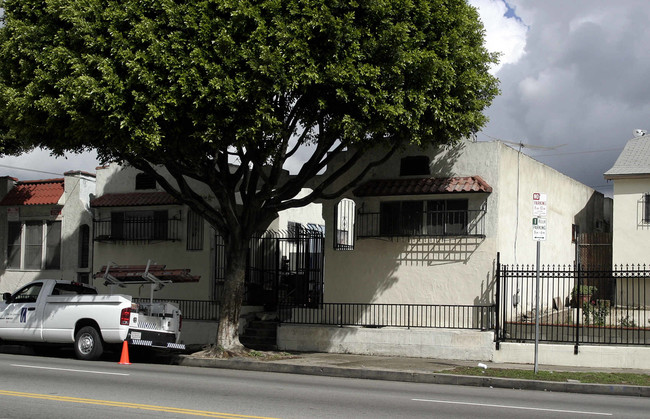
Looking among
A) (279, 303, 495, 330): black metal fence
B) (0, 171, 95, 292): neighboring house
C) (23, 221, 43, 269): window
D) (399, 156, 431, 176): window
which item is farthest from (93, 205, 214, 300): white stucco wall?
(399, 156, 431, 176): window

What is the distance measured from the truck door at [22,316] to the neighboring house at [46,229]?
18.1 ft

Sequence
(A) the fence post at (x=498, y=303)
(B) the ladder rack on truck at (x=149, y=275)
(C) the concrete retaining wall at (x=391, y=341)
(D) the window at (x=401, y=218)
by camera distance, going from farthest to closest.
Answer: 1. (D) the window at (x=401, y=218)
2. (B) the ladder rack on truck at (x=149, y=275)
3. (C) the concrete retaining wall at (x=391, y=341)
4. (A) the fence post at (x=498, y=303)

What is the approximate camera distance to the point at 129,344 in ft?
55.9

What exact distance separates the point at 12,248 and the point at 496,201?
16.3m

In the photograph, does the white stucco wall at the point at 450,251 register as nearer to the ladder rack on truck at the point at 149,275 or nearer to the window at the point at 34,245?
the ladder rack on truck at the point at 149,275

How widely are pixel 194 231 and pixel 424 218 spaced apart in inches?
282

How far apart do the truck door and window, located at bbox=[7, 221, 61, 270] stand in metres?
6.32

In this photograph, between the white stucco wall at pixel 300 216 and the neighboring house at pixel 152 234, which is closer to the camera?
the neighboring house at pixel 152 234

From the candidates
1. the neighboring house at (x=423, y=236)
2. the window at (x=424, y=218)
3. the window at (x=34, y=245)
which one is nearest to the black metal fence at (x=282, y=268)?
the neighboring house at (x=423, y=236)

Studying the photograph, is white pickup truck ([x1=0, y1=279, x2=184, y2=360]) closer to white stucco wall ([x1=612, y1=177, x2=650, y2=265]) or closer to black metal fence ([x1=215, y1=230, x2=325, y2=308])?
black metal fence ([x1=215, y1=230, x2=325, y2=308])

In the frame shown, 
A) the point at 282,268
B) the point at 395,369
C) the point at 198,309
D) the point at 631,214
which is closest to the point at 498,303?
the point at 395,369

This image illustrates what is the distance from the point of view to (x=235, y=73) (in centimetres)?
1476

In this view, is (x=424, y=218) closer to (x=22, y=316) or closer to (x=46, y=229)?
(x=22, y=316)

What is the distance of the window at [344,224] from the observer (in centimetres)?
2016
